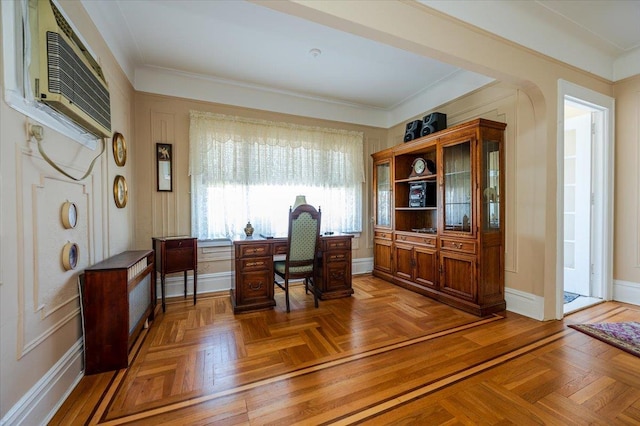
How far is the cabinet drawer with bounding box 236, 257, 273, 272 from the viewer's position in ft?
9.90

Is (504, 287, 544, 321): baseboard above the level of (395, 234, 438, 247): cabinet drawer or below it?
below

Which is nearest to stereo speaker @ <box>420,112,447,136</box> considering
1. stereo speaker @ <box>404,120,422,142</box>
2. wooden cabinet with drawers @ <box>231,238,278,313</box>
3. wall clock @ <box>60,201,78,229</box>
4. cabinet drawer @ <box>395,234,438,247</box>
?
stereo speaker @ <box>404,120,422,142</box>

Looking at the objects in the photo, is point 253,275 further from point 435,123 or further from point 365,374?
point 435,123

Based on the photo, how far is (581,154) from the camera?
3379 millimetres

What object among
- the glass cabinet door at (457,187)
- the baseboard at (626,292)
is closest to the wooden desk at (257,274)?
the glass cabinet door at (457,187)

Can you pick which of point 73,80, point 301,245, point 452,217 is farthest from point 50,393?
point 452,217

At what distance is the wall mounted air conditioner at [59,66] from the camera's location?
1.37m

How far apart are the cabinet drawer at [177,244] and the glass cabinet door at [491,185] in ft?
10.9

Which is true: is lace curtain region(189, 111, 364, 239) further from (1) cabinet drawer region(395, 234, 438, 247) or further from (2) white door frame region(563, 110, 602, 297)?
(2) white door frame region(563, 110, 602, 297)

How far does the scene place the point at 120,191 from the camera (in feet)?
8.96

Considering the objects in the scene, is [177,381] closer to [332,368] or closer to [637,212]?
[332,368]

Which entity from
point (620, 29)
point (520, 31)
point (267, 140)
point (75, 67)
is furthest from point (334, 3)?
point (620, 29)

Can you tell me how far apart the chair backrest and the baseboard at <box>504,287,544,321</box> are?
7.31ft

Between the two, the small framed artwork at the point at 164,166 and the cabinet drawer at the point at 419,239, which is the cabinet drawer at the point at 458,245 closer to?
the cabinet drawer at the point at 419,239
